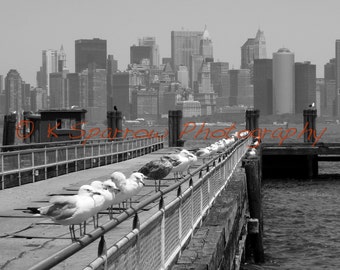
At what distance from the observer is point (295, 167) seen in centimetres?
5816

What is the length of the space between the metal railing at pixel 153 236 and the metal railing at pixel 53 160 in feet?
31.9

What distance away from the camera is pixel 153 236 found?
25.6ft

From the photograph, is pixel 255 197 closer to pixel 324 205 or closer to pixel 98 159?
pixel 98 159

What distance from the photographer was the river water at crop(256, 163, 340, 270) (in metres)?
24.1

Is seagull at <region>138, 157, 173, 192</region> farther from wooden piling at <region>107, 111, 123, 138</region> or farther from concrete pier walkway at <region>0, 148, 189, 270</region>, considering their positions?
wooden piling at <region>107, 111, 123, 138</region>

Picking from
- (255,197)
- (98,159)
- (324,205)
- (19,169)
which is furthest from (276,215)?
(19,169)

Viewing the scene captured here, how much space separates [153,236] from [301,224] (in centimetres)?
2658

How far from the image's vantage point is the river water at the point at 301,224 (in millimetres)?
24109

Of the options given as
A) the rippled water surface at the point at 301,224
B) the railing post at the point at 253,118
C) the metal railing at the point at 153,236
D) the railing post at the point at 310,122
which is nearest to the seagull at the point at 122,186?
the metal railing at the point at 153,236

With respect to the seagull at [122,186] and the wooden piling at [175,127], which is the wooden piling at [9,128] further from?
the seagull at [122,186]

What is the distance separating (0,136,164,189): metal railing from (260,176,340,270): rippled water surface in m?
8.38

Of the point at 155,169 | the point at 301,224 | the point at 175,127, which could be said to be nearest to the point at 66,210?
the point at 155,169

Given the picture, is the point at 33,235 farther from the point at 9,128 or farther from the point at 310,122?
the point at 310,122

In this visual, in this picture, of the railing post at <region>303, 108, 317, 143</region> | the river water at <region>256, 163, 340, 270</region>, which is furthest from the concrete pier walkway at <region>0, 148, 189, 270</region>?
the railing post at <region>303, 108, 317, 143</region>
